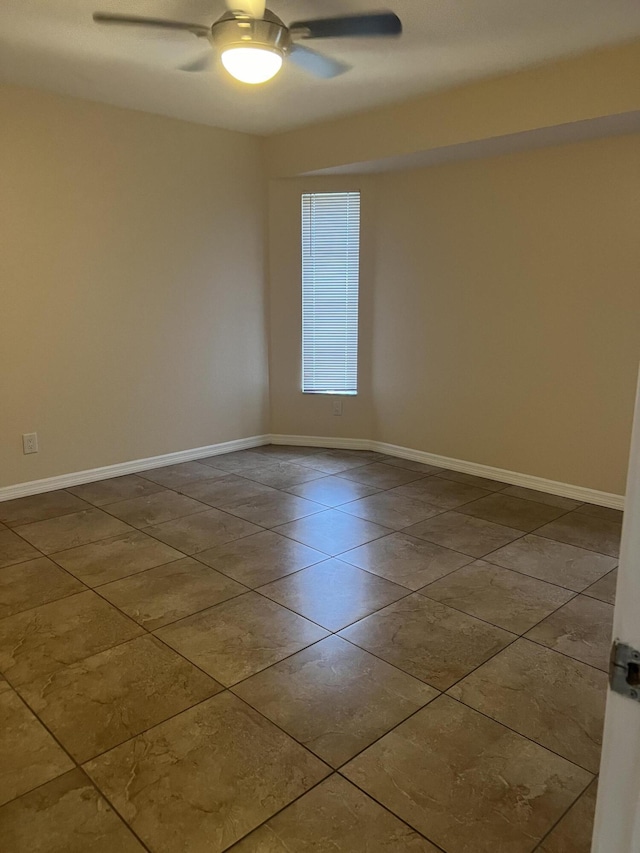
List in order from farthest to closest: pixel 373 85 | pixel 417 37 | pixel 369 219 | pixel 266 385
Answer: pixel 266 385, pixel 369 219, pixel 373 85, pixel 417 37

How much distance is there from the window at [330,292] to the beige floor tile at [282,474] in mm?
810

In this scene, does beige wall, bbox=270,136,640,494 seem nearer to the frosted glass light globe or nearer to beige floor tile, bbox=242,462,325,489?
beige floor tile, bbox=242,462,325,489

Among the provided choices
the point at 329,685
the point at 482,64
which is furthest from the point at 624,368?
the point at 329,685

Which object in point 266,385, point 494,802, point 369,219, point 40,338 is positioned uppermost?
point 369,219

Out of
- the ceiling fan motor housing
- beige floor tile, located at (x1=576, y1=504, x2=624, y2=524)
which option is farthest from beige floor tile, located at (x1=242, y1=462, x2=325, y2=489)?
the ceiling fan motor housing

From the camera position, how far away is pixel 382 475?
4.50 metres

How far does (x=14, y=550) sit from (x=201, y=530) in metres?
0.93

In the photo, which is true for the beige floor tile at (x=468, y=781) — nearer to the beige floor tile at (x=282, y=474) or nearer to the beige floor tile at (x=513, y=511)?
the beige floor tile at (x=513, y=511)

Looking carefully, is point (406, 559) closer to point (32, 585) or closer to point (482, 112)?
point (32, 585)

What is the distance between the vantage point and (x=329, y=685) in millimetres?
2115

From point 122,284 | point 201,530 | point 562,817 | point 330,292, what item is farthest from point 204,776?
point 330,292

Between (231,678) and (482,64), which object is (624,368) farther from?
(231,678)

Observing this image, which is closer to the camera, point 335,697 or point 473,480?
point 335,697

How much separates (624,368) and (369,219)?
7.14 ft
